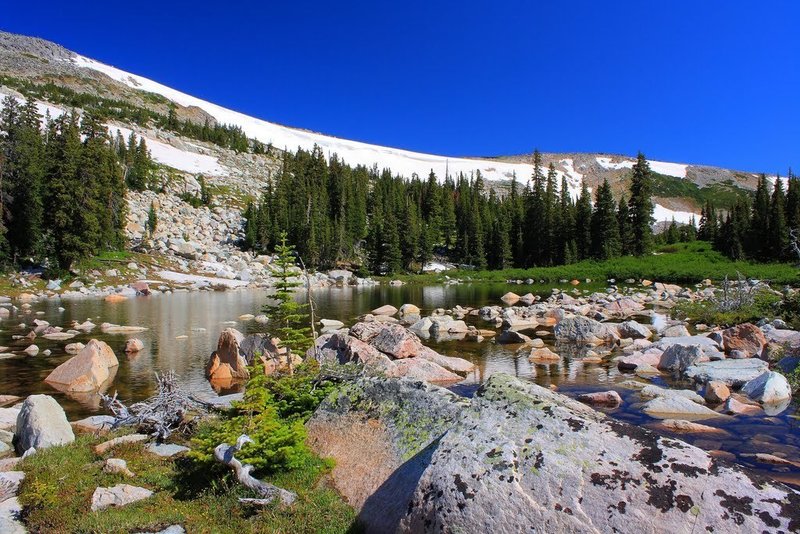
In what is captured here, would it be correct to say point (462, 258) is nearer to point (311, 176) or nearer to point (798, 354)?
point (311, 176)

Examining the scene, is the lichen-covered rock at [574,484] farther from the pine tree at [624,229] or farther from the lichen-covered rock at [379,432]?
the pine tree at [624,229]

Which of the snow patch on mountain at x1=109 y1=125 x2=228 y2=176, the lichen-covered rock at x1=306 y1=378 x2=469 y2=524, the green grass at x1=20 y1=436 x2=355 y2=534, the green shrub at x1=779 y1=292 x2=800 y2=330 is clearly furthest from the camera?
the snow patch on mountain at x1=109 y1=125 x2=228 y2=176

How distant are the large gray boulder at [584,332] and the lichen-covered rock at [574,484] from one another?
58.1 ft

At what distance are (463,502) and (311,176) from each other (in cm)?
11123

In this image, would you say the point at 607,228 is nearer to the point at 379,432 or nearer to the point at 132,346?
the point at 132,346

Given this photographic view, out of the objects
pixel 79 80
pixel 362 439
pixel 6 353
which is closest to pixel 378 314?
pixel 6 353

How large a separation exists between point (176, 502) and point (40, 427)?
15.0 feet

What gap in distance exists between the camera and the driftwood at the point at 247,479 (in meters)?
5.68

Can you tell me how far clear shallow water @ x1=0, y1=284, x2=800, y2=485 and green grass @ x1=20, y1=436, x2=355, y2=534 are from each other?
21.3 feet

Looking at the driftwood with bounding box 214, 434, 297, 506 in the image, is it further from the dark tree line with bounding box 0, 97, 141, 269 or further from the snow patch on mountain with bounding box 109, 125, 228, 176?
the snow patch on mountain with bounding box 109, 125, 228, 176

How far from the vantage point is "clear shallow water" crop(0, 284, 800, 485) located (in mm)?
9711

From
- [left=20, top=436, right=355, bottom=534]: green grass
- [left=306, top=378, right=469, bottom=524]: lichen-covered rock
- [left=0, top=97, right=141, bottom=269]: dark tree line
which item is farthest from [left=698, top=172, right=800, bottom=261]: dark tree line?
[left=0, top=97, right=141, bottom=269]: dark tree line

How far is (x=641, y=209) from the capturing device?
7625cm

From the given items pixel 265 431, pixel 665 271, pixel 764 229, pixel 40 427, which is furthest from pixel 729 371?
pixel 764 229
